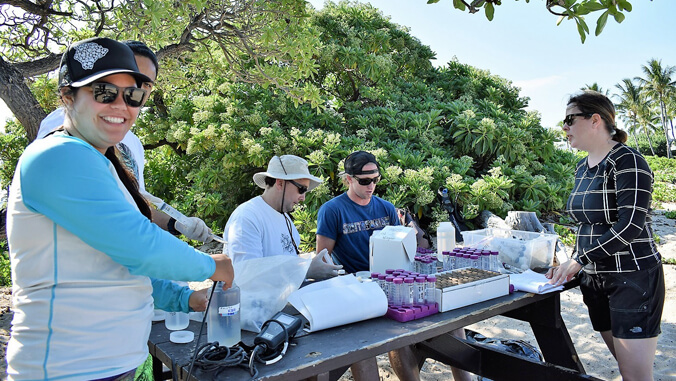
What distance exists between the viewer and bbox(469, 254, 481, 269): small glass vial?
2.47 m

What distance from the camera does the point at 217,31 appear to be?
17.8 feet

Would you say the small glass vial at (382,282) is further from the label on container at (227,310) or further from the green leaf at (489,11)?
the green leaf at (489,11)

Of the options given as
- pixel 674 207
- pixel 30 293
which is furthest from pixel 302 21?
pixel 674 207

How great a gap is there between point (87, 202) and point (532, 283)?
2.13 m

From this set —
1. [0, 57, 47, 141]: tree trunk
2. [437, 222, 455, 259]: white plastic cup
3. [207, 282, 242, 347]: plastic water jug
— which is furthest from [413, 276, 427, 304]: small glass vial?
[0, 57, 47, 141]: tree trunk

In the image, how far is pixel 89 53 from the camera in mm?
1176

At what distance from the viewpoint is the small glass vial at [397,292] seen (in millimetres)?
1953

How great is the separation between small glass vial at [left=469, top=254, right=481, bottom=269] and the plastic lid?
146 cm

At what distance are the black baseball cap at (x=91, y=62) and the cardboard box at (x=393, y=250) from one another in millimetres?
1578

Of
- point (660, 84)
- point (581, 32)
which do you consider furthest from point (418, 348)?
point (660, 84)

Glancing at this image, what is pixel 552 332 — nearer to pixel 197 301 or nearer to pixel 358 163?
pixel 358 163

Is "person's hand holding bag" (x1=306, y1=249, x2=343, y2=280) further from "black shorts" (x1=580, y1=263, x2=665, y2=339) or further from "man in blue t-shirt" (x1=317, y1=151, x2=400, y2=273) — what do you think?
"black shorts" (x1=580, y1=263, x2=665, y2=339)

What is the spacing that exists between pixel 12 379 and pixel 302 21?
15.8 feet

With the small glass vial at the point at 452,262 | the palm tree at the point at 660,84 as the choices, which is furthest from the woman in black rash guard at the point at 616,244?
the palm tree at the point at 660,84
